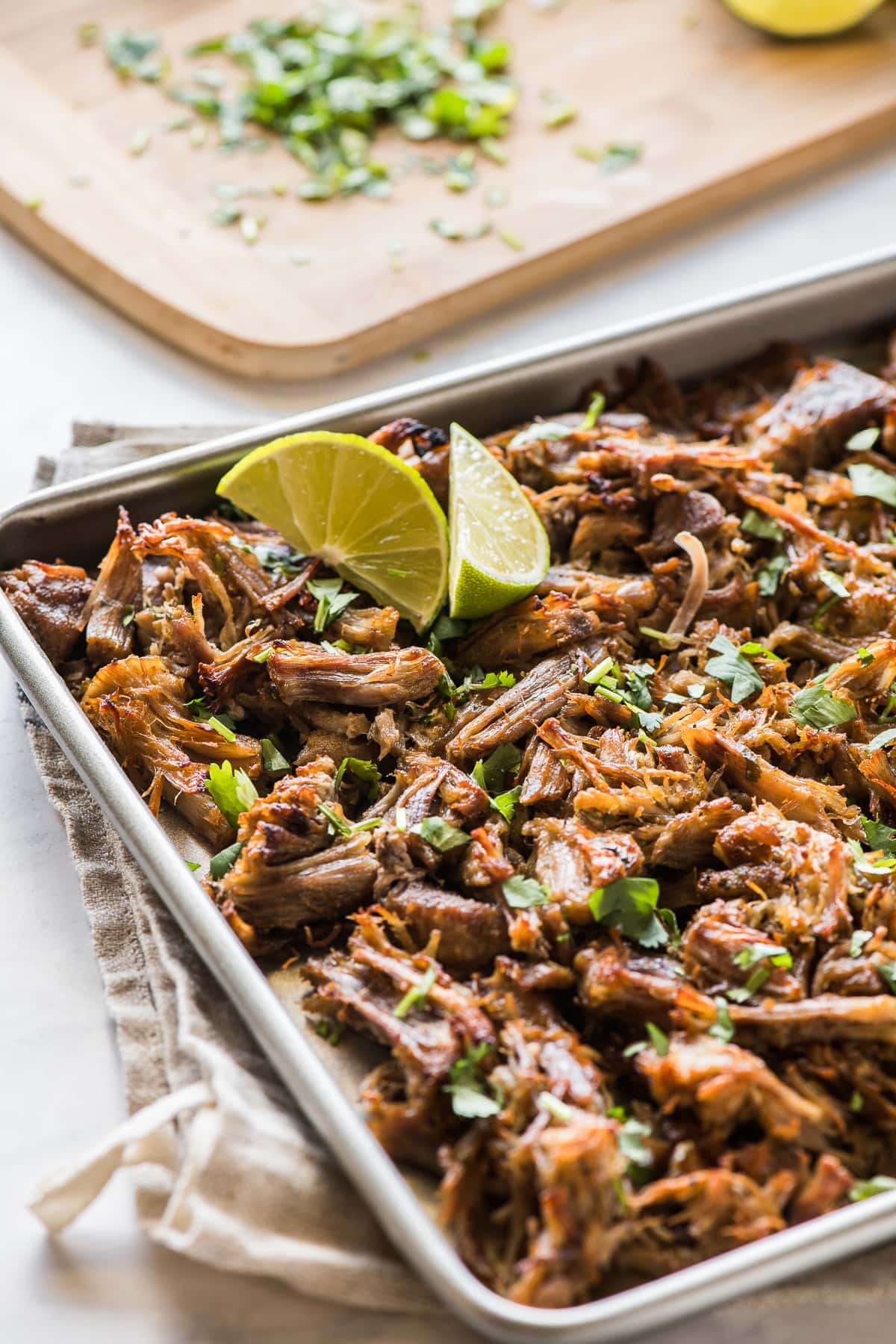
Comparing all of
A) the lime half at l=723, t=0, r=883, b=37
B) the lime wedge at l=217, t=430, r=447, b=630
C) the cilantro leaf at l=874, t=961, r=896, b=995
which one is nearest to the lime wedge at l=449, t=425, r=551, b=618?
the lime wedge at l=217, t=430, r=447, b=630

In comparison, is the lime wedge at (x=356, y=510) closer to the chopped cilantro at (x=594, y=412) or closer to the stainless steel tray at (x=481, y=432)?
the stainless steel tray at (x=481, y=432)

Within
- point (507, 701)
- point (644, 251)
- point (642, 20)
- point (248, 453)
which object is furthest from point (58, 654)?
point (642, 20)

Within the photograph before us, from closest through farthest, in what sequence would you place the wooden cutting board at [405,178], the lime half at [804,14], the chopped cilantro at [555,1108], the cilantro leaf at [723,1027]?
the chopped cilantro at [555,1108] → the cilantro leaf at [723,1027] → the wooden cutting board at [405,178] → the lime half at [804,14]

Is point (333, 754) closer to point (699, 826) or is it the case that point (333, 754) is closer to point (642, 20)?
point (699, 826)

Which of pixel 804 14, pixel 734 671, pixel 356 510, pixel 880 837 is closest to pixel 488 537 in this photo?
pixel 356 510

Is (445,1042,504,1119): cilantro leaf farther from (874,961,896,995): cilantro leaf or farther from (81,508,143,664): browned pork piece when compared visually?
(81,508,143,664): browned pork piece

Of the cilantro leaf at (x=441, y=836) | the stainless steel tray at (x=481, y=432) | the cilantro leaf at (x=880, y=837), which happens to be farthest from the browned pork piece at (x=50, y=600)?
the cilantro leaf at (x=880, y=837)
